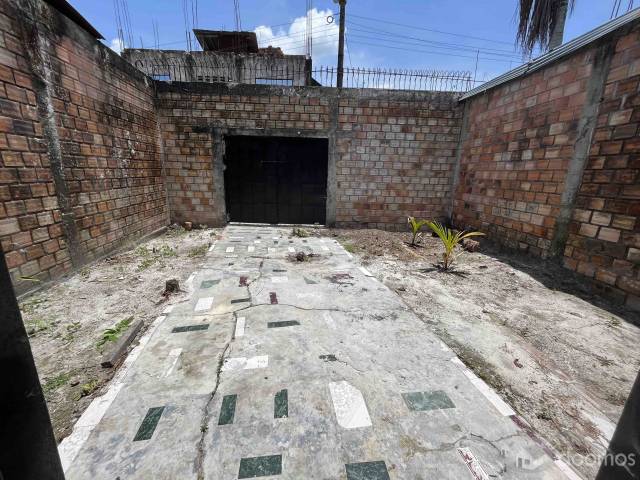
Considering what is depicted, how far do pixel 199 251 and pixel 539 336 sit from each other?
4.46 meters

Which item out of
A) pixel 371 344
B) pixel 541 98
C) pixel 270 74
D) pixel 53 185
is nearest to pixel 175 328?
pixel 371 344

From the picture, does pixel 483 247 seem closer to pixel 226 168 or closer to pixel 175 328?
pixel 175 328

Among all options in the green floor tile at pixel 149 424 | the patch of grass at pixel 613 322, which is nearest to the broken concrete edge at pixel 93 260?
the green floor tile at pixel 149 424

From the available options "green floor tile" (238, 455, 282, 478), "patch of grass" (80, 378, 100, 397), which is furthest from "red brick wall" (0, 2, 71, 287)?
"green floor tile" (238, 455, 282, 478)

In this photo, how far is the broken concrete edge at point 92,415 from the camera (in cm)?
126

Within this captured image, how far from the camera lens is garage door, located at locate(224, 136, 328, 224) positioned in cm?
608

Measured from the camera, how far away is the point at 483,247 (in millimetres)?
4957

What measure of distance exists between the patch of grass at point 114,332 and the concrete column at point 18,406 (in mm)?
1658

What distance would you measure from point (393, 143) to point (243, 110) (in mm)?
3309

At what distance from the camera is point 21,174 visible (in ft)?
8.72

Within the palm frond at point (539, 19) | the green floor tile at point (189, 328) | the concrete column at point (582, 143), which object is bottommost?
the green floor tile at point (189, 328)

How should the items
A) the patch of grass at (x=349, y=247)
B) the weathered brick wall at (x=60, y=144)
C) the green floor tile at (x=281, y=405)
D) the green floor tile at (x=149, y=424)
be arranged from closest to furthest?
the green floor tile at (x=149, y=424) < the green floor tile at (x=281, y=405) < the weathered brick wall at (x=60, y=144) < the patch of grass at (x=349, y=247)

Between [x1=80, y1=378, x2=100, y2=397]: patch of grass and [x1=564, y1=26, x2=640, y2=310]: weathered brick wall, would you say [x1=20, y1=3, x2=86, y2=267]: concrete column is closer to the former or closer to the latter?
[x1=80, y1=378, x2=100, y2=397]: patch of grass

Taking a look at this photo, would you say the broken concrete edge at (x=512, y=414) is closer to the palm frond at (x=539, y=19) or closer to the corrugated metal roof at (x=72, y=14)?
the corrugated metal roof at (x=72, y=14)
